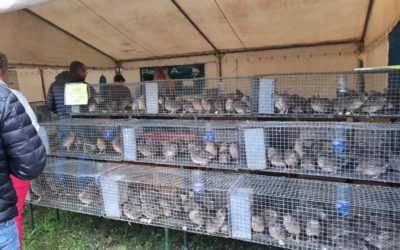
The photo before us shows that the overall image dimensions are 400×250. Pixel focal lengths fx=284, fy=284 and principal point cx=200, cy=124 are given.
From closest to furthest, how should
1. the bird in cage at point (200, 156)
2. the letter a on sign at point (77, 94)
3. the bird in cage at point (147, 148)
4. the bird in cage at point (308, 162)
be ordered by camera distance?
the bird in cage at point (308, 162) < the bird in cage at point (200, 156) < the bird in cage at point (147, 148) < the letter a on sign at point (77, 94)

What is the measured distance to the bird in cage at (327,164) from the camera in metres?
2.29

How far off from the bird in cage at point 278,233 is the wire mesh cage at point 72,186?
1.74 m

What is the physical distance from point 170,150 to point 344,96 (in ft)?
5.63

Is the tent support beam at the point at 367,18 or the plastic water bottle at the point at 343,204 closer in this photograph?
the plastic water bottle at the point at 343,204

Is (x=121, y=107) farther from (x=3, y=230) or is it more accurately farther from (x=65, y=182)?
(x=3, y=230)

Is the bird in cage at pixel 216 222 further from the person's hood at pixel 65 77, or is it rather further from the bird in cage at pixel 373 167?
the person's hood at pixel 65 77

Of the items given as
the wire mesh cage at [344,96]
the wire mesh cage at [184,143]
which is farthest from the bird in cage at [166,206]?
the wire mesh cage at [344,96]

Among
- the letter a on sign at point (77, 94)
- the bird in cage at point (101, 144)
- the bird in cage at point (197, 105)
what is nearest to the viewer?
the bird in cage at point (197, 105)

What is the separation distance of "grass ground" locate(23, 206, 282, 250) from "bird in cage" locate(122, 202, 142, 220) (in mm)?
485

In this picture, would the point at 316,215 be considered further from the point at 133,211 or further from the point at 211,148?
the point at 133,211

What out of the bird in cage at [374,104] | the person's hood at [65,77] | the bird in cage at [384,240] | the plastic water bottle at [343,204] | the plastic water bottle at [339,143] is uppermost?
the person's hood at [65,77]

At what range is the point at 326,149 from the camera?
2391 mm

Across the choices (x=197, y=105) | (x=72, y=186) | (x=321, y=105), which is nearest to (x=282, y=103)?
(x=321, y=105)

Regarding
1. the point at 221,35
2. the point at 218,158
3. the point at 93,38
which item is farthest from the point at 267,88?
the point at 93,38
